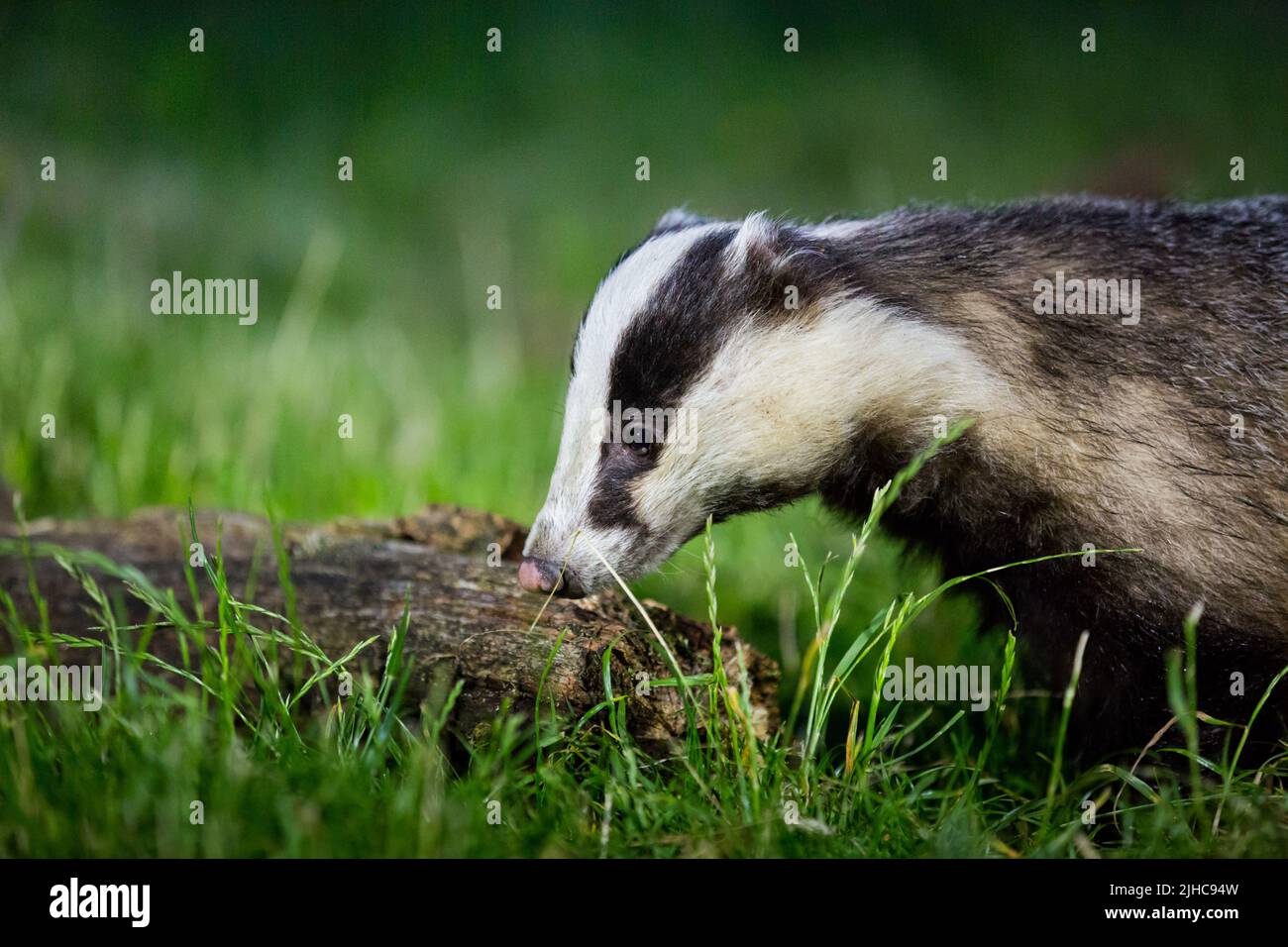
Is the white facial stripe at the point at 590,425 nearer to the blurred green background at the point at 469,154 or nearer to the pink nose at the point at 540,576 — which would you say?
the pink nose at the point at 540,576

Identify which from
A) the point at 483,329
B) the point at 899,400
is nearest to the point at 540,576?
the point at 899,400

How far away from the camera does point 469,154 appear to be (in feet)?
31.1

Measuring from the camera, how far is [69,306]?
6.19m

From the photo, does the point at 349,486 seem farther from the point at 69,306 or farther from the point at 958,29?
the point at 958,29

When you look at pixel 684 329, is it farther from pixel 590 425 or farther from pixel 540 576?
pixel 540 576

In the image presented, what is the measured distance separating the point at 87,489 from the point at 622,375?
2813 millimetres

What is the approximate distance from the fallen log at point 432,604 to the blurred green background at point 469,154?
1812 millimetres

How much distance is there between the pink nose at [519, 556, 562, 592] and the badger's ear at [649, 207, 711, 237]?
1.03m

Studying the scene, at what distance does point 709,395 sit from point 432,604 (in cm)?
90

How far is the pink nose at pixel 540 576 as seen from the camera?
287 cm

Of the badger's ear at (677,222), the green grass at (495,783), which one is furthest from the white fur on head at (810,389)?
the badger's ear at (677,222)

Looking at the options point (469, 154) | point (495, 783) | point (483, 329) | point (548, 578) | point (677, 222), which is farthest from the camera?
point (469, 154)
